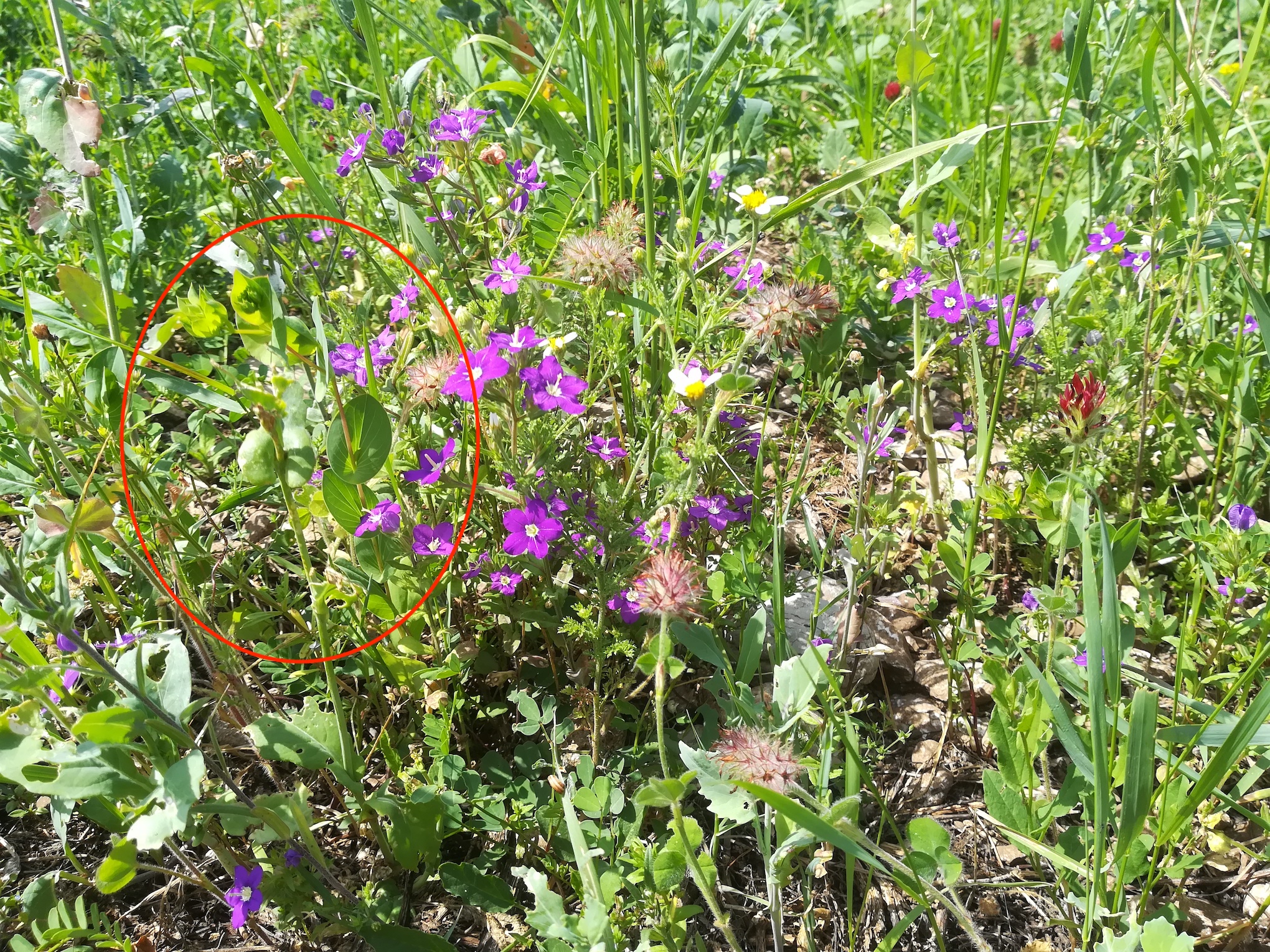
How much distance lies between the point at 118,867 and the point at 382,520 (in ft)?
1.95

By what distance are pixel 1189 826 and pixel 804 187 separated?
8.11ft

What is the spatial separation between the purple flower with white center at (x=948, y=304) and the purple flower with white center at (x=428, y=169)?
105 centimetres

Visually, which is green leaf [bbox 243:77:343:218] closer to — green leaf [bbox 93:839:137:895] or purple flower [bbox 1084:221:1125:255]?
green leaf [bbox 93:839:137:895]

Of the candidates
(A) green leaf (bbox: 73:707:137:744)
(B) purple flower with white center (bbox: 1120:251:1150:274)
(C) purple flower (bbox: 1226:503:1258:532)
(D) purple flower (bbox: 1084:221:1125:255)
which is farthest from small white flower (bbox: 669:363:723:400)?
(D) purple flower (bbox: 1084:221:1125:255)

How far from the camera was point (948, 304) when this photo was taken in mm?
2170

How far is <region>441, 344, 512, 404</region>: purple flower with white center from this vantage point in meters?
1.52

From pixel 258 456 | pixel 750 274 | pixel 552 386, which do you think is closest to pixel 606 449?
pixel 552 386

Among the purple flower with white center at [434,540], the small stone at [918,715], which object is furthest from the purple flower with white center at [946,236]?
the purple flower with white center at [434,540]

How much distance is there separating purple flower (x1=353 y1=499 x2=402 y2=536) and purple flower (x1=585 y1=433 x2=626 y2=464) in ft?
1.24

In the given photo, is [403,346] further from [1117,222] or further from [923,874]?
[1117,222]

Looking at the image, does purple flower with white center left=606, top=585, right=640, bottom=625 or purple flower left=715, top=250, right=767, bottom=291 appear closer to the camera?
purple flower with white center left=606, top=585, right=640, bottom=625

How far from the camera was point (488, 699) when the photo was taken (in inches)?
73.8

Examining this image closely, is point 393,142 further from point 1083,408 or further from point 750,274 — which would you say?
point 1083,408

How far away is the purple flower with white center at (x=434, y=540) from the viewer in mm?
1624
